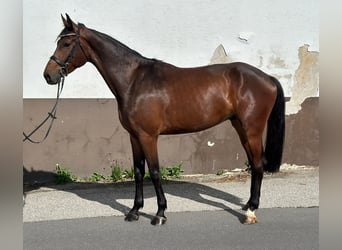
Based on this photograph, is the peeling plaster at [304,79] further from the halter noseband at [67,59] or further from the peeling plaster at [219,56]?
the halter noseband at [67,59]

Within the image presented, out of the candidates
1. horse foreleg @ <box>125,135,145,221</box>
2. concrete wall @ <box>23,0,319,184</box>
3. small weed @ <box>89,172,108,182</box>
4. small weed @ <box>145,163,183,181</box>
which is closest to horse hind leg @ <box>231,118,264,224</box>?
horse foreleg @ <box>125,135,145,221</box>

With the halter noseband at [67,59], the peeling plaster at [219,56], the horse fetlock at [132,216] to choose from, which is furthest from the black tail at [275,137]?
the peeling plaster at [219,56]

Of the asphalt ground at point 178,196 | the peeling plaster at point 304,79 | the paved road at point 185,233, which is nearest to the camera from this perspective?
the paved road at point 185,233

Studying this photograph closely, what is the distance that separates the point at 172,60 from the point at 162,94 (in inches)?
126

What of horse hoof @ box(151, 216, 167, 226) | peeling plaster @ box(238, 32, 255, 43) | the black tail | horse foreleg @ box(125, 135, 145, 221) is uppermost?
peeling plaster @ box(238, 32, 255, 43)

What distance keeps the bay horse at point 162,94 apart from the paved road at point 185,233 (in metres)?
0.26

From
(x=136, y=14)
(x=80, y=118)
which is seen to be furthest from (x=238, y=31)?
(x=80, y=118)

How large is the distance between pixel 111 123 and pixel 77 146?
27.4 inches

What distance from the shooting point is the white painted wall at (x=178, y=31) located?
8109 millimetres

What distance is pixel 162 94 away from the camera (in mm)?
5480

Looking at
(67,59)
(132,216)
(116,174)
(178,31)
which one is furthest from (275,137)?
(178,31)

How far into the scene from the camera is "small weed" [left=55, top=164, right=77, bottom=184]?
8.08 m

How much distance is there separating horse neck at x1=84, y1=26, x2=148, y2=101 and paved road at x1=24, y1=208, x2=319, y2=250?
1.49 metres

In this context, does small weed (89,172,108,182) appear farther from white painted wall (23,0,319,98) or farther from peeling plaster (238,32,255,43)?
peeling plaster (238,32,255,43)
